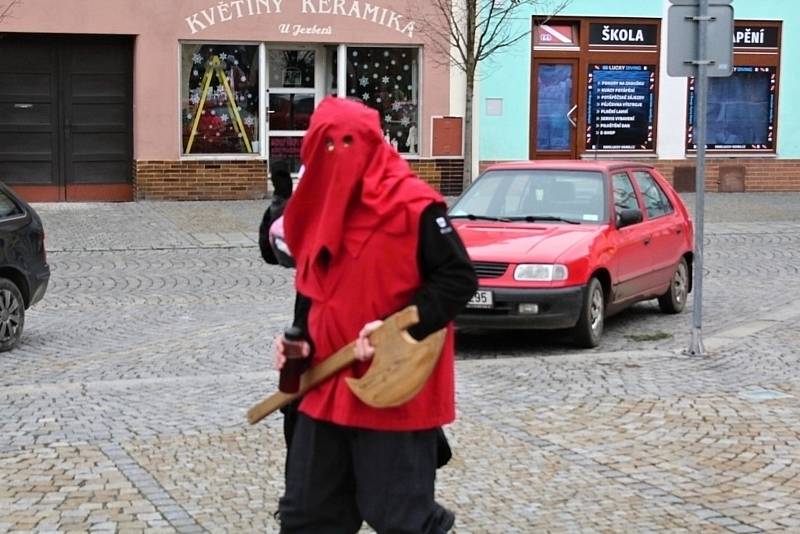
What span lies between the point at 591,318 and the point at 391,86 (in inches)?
556

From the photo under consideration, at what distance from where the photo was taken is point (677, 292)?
12.4 metres

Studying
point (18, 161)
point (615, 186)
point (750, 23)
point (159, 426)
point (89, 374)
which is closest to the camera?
point (159, 426)

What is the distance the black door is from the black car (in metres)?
11.7

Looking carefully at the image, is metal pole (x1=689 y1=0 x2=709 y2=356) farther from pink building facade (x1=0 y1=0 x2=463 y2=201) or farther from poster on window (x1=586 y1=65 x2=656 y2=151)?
poster on window (x1=586 y1=65 x2=656 y2=151)

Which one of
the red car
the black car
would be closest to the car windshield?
the red car

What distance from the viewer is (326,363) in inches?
162

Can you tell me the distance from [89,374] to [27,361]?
836 mm

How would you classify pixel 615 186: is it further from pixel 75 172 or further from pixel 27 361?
pixel 75 172

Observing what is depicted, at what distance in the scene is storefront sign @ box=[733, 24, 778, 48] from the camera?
26.1 m

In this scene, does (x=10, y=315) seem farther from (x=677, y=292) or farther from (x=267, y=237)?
(x=677, y=292)

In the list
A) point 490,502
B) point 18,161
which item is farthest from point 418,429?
point 18,161

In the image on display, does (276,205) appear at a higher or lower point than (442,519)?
higher

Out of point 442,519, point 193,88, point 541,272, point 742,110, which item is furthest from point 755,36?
Answer: point 442,519

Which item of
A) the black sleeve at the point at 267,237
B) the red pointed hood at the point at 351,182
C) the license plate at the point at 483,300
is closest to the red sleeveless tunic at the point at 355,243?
the red pointed hood at the point at 351,182
